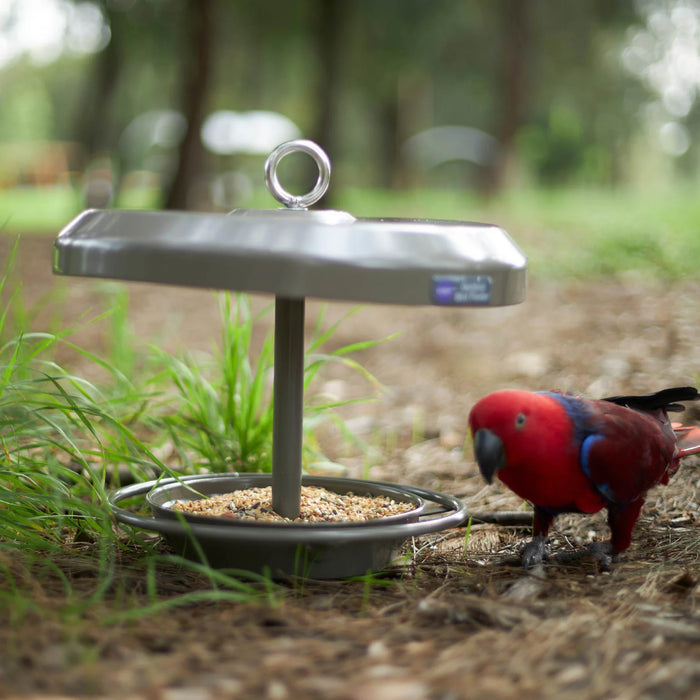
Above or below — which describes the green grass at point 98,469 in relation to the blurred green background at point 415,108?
below

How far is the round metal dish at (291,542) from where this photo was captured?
1.82 metres

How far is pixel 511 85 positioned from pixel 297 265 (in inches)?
478

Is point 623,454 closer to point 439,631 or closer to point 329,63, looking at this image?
point 439,631

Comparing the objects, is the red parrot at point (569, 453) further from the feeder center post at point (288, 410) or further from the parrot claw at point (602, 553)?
the feeder center post at point (288, 410)

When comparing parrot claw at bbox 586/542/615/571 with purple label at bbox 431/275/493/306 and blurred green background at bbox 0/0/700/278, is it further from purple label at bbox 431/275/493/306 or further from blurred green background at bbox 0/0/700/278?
blurred green background at bbox 0/0/700/278

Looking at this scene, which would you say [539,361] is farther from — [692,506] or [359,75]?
[359,75]

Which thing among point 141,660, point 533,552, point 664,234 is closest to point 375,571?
point 533,552

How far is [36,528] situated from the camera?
2.10 metres

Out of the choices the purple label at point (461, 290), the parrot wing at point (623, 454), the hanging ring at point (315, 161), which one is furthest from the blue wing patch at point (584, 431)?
the hanging ring at point (315, 161)

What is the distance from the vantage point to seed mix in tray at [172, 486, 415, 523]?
6.95 ft

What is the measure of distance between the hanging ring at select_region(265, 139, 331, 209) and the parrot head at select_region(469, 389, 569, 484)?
0.64 m

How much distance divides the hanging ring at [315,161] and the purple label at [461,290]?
1.77 ft

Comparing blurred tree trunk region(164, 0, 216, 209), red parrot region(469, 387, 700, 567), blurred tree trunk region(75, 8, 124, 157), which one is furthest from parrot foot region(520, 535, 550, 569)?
blurred tree trunk region(75, 8, 124, 157)

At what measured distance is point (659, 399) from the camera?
225 cm
